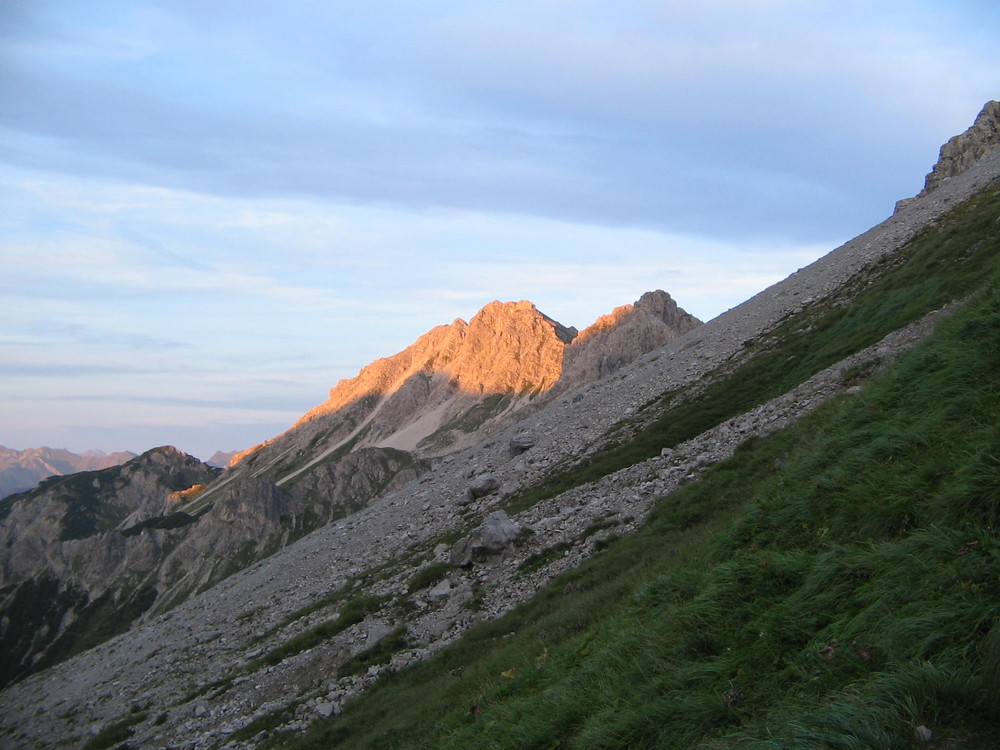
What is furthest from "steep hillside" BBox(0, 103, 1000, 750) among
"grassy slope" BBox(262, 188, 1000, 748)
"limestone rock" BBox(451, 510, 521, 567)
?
"limestone rock" BBox(451, 510, 521, 567)

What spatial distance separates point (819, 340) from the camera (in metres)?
41.5

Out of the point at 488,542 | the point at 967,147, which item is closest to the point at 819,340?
the point at 488,542

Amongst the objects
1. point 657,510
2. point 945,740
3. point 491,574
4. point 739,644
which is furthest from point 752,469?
point 945,740

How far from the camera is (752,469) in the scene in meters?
23.7

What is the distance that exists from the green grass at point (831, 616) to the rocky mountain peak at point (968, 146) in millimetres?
89523

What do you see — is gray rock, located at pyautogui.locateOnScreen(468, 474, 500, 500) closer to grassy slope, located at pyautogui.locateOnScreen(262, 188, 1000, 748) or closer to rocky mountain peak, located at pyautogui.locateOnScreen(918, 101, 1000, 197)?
grassy slope, located at pyautogui.locateOnScreen(262, 188, 1000, 748)

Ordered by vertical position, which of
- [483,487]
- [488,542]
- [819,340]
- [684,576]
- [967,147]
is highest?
[967,147]

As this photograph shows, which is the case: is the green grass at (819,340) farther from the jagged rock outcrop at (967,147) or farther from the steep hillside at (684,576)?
the jagged rock outcrop at (967,147)

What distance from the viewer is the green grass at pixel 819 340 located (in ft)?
114

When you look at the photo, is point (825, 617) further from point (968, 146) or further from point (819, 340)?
point (968, 146)

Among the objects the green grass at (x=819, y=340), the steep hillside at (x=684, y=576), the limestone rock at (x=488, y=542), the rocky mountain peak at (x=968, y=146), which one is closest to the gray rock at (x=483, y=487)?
the steep hillside at (x=684, y=576)

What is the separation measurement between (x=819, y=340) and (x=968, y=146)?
222 feet

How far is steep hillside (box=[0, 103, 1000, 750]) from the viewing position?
811cm

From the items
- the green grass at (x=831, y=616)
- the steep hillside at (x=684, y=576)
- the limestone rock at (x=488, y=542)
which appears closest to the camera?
the green grass at (x=831, y=616)
